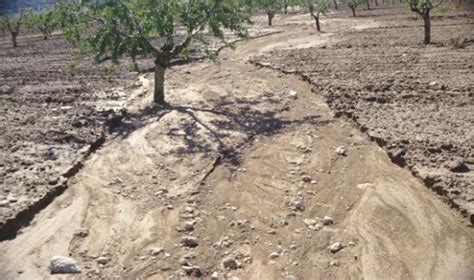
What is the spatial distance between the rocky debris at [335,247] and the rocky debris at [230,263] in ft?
4.00

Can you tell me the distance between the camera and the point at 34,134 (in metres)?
11.5

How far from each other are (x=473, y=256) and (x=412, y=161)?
2824 mm

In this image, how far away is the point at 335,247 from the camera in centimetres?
680

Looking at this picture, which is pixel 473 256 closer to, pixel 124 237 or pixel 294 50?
pixel 124 237

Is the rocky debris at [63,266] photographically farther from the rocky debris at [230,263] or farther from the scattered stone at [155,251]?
the rocky debris at [230,263]

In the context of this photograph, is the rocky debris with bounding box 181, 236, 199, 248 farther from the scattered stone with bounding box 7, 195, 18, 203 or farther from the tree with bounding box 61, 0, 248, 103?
the tree with bounding box 61, 0, 248, 103

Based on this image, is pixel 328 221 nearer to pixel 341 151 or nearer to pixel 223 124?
pixel 341 151

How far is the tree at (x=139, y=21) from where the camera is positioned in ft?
42.4

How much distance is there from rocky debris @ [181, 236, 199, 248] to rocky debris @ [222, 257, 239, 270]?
59cm

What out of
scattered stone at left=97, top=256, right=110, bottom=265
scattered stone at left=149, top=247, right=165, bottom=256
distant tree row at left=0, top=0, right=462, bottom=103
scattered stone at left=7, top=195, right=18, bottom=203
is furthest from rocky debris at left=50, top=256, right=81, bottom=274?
distant tree row at left=0, top=0, right=462, bottom=103

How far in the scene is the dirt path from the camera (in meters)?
6.57

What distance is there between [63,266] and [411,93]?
968 cm

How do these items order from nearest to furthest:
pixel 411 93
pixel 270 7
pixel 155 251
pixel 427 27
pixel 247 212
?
pixel 155 251 → pixel 247 212 → pixel 411 93 → pixel 427 27 → pixel 270 7

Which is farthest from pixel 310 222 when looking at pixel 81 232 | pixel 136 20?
pixel 136 20
